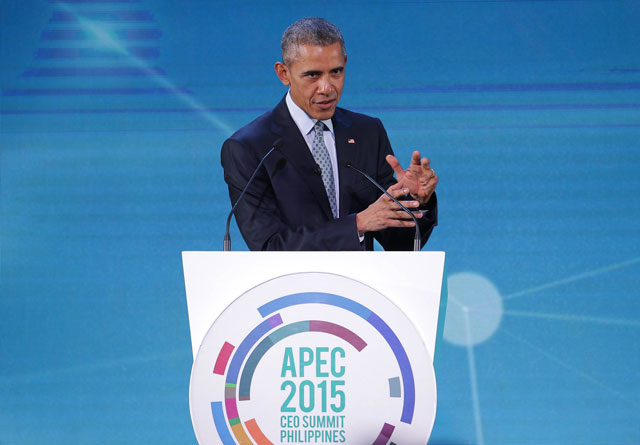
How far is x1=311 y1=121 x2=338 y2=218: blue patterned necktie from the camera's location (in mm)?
1867

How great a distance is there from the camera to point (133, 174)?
9.32 ft

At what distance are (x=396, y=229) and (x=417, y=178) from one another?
0.29 meters

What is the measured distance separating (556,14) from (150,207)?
167 cm

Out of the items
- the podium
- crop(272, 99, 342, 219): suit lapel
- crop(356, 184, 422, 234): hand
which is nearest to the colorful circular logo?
the podium

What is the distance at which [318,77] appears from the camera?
1.83 metres

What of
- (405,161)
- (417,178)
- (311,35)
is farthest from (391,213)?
(405,161)

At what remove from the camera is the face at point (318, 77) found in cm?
181

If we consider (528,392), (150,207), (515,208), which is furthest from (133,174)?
(528,392)

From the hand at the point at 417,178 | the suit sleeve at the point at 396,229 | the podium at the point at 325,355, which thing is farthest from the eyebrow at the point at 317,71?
the podium at the point at 325,355

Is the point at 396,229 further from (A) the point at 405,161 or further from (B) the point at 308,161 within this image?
(A) the point at 405,161

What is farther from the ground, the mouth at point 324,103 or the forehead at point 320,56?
the forehead at point 320,56

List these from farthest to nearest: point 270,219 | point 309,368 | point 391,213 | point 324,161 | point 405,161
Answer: point 405,161
point 324,161
point 270,219
point 391,213
point 309,368

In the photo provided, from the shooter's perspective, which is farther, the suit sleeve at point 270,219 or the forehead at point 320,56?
the forehead at point 320,56

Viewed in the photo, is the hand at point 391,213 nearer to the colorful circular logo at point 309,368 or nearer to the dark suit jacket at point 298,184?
the dark suit jacket at point 298,184
